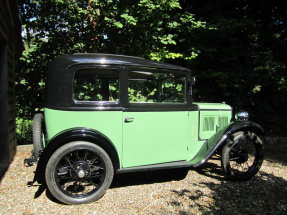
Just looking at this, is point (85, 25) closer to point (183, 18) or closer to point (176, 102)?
point (183, 18)

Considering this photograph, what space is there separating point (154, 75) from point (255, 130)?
1.90m

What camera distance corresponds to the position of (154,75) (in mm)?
3807

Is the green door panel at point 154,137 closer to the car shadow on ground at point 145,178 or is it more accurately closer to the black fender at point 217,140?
the black fender at point 217,140

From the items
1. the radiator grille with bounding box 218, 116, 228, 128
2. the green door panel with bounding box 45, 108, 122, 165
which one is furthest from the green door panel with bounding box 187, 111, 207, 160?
the green door panel with bounding box 45, 108, 122, 165

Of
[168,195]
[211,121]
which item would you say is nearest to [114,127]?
[168,195]

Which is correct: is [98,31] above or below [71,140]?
above

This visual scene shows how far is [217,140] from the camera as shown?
393cm

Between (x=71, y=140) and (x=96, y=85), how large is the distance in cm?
88

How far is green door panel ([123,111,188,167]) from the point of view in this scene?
11.4 feet

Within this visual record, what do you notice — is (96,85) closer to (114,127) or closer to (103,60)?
(103,60)

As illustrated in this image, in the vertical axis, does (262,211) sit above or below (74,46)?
below

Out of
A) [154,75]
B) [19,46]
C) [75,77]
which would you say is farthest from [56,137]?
[19,46]

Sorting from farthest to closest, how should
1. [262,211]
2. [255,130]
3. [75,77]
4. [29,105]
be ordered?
1. [29,105]
2. [255,130]
3. [75,77]
4. [262,211]

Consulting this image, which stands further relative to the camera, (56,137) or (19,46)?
(19,46)
